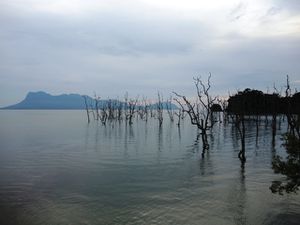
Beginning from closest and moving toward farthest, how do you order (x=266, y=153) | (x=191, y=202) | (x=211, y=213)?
(x=211, y=213) → (x=191, y=202) → (x=266, y=153)

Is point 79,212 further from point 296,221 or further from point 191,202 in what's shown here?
point 296,221

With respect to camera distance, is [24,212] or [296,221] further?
[24,212]

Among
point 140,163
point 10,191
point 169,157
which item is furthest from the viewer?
point 169,157

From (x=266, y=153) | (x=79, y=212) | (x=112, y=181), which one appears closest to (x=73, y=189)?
(x=112, y=181)

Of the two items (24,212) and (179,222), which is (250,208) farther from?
(24,212)

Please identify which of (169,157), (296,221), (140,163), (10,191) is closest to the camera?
(296,221)

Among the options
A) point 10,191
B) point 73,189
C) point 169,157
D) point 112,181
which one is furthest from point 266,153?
point 10,191

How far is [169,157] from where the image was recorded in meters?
Result: 21.4

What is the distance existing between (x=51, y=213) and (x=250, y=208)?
5137 millimetres

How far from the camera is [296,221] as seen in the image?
974cm

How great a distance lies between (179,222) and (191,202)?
185 centimetres

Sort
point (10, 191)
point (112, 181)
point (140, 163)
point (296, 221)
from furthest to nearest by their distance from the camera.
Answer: point (140, 163) → point (112, 181) → point (10, 191) → point (296, 221)

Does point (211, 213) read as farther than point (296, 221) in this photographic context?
Yes

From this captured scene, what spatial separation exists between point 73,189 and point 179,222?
15.7ft
